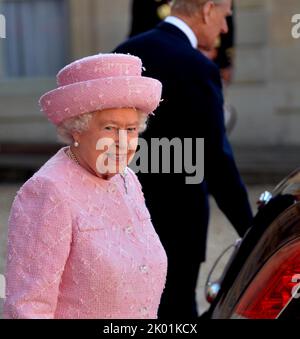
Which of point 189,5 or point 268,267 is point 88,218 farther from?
point 189,5

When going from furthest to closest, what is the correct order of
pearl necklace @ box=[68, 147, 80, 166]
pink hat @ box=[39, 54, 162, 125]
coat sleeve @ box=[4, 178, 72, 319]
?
pearl necklace @ box=[68, 147, 80, 166] → pink hat @ box=[39, 54, 162, 125] → coat sleeve @ box=[4, 178, 72, 319]

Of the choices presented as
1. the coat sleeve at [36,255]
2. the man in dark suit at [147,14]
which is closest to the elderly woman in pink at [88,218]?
the coat sleeve at [36,255]

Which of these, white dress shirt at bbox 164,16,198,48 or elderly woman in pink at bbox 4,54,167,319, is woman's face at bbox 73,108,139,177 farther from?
white dress shirt at bbox 164,16,198,48

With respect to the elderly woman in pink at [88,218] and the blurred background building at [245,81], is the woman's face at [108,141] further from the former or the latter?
the blurred background building at [245,81]

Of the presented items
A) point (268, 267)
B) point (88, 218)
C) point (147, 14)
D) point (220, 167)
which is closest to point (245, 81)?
point (147, 14)

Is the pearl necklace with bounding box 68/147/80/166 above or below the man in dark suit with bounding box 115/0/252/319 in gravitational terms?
above

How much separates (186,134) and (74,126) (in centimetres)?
161

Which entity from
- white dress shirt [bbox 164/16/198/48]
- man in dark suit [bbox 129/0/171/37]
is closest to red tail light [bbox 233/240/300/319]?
white dress shirt [bbox 164/16/198/48]

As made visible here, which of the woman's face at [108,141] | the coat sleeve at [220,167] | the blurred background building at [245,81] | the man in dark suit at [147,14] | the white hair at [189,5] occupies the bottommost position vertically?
the blurred background building at [245,81]

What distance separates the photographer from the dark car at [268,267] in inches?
122

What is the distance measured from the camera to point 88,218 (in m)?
2.77

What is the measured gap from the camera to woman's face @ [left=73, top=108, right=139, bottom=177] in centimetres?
283

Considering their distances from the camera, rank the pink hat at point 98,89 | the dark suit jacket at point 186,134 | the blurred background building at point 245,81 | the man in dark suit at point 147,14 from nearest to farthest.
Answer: the pink hat at point 98,89, the dark suit jacket at point 186,134, the man in dark suit at point 147,14, the blurred background building at point 245,81
